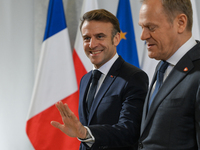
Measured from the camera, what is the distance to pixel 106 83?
4.84 feet

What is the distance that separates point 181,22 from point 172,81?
280mm

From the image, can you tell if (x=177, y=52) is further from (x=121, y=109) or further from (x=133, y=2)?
(x=133, y=2)

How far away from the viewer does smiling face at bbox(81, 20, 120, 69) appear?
61.7 inches

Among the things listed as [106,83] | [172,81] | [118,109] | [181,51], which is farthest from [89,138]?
[181,51]

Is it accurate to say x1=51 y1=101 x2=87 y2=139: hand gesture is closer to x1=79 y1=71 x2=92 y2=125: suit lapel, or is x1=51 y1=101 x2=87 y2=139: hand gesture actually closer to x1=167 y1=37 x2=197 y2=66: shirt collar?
x1=79 y1=71 x2=92 y2=125: suit lapel

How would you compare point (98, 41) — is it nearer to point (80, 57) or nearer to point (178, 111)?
point (178, 111)

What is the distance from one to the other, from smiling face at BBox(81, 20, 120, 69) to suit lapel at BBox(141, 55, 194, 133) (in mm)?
586

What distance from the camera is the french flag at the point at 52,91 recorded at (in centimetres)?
261

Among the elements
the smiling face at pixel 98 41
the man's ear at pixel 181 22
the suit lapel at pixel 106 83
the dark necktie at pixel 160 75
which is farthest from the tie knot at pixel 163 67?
the smiling face at pixel 98 41

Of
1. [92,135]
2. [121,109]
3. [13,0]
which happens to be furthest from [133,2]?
[92,135]

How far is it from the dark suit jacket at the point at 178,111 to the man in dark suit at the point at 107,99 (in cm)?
21

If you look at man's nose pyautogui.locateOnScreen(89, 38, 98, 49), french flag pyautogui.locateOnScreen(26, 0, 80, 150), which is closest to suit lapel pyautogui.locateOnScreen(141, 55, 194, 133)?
man's nose pyautogui.locateOnScreen(89, 38, 98, 49)

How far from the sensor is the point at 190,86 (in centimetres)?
98

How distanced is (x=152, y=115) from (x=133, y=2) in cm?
235
